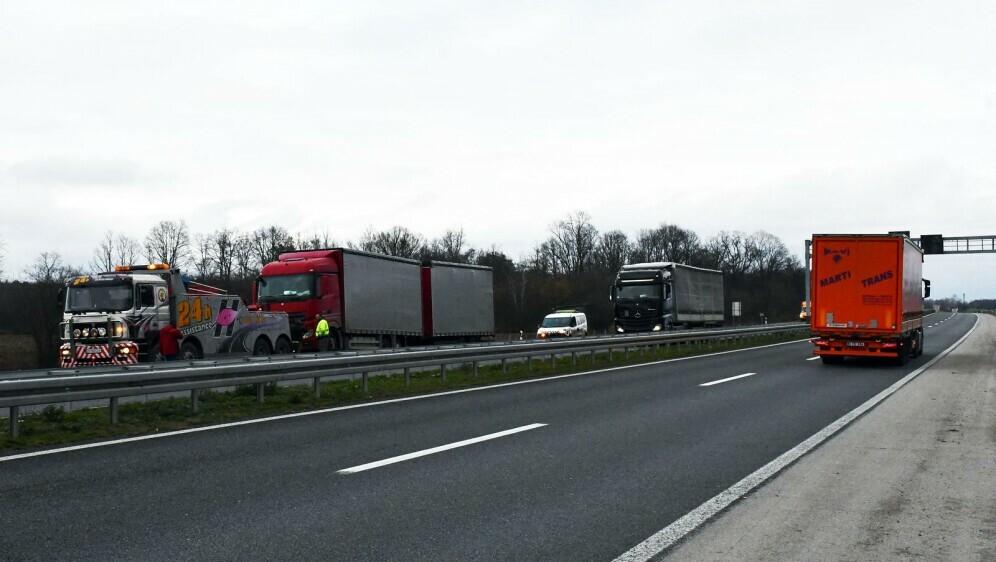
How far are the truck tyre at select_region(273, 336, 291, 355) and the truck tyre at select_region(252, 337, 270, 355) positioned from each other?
29 centimetres

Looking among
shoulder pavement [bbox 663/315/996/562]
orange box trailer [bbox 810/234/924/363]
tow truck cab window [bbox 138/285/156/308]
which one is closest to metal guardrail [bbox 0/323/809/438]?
tow truck cab window [bbox 138/285/156/308]

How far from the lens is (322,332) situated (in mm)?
24922

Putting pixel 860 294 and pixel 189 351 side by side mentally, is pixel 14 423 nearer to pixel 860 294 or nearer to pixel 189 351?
pixel 189 351

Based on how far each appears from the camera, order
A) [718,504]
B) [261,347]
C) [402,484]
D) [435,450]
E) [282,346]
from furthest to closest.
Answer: [282,346]
[261,347]
[435,450]
[402,484]
[718,504]

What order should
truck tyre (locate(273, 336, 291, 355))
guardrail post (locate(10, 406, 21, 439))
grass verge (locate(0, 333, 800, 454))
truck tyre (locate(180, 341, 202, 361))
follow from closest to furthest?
guardrail post (locate(10, 406, 21, 439)), grass verge (locate(0, 333, 800, 454)), truck tyre (locate(180, 341, 202, 361)), truck tyre (locate(273, 336, 291, 355))

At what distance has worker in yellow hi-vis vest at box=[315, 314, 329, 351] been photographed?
24.8 meters

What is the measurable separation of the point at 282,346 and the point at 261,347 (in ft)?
2.94

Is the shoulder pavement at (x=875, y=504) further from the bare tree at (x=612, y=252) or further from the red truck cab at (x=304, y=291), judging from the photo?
the bare tree at (x=612, y=252)

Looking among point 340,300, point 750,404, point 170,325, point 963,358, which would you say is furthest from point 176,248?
point 750,404

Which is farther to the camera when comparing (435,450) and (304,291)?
(304,291)

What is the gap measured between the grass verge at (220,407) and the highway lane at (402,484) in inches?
33.8

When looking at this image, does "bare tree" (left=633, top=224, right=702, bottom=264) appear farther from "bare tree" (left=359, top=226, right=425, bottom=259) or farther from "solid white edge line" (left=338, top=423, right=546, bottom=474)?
"solid white edge line" (left=338, top=423, right=546, bottom=474)

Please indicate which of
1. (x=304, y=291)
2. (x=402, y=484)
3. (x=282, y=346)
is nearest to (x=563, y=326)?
(x=304, y=291)

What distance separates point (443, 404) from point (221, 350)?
35.1 feet
